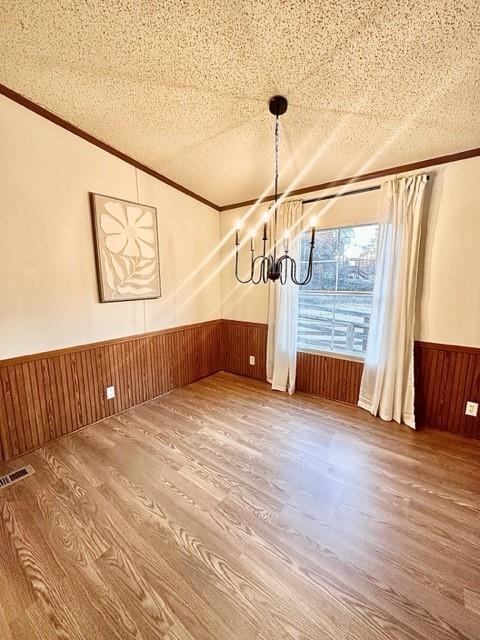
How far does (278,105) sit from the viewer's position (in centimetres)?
Result: 185

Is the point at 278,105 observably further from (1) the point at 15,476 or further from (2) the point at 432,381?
(1) the point at 15,476

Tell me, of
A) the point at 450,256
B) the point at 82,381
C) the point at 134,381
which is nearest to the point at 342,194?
the point at 450,256

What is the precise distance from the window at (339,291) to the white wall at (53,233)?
1834 millimetres

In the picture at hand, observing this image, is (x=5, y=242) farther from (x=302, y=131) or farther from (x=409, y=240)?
(x=409, y=240)

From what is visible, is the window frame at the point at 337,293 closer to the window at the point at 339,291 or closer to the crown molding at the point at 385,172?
the window at the point at 339,291

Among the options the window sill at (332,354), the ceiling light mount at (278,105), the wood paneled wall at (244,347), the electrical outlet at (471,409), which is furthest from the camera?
the wood paneled wall at (244,347)

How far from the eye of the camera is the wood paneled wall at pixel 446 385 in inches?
93.1

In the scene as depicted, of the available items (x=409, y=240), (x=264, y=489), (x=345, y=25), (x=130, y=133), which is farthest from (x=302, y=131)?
(x=264, y=489)

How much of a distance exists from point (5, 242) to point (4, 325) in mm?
626

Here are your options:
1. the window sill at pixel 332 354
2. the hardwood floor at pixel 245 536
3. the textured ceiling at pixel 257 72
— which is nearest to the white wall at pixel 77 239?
the textured ceiling at pixel 257 72

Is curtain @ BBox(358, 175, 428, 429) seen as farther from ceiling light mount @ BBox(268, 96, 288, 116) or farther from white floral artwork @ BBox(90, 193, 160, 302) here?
white floral artwork @ BBox(90, 193, 160, 302)

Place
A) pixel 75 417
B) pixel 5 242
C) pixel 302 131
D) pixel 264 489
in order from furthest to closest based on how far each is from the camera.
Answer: pixel 75 417
pixel 302 131
pixel 5 242
pixel 264 489

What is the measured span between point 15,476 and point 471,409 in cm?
375

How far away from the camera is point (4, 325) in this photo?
6.70 ft
